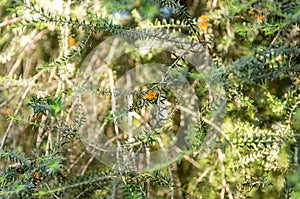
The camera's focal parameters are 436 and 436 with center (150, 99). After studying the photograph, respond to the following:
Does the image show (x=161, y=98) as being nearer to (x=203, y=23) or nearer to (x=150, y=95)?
(x=150, y=95)

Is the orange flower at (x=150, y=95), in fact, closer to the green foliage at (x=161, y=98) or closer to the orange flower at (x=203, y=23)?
the green foliage at (x=161, y=98)

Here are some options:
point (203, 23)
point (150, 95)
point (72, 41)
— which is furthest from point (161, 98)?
point (72, 41)

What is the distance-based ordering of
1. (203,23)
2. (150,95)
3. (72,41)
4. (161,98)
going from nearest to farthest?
(150,95) < (161,98) < (203,23) < (72,41)

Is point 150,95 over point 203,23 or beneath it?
beneath

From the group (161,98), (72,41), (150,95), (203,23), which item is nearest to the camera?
(150,95)

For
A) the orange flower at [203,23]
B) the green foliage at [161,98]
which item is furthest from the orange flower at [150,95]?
the orange flower at [203,23]

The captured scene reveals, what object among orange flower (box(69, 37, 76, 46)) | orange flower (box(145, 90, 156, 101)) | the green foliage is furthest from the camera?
orange flower (box(69, 37, 76, 46))

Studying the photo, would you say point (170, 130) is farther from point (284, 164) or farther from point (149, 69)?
point (284, 164)

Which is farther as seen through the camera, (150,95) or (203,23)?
(203,23)

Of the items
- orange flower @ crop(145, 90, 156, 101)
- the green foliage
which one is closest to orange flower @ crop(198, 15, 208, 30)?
the green foliage

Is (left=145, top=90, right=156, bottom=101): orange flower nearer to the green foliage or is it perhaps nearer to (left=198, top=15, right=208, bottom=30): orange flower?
the green foliage

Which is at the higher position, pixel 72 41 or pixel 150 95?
pixel 72 41
